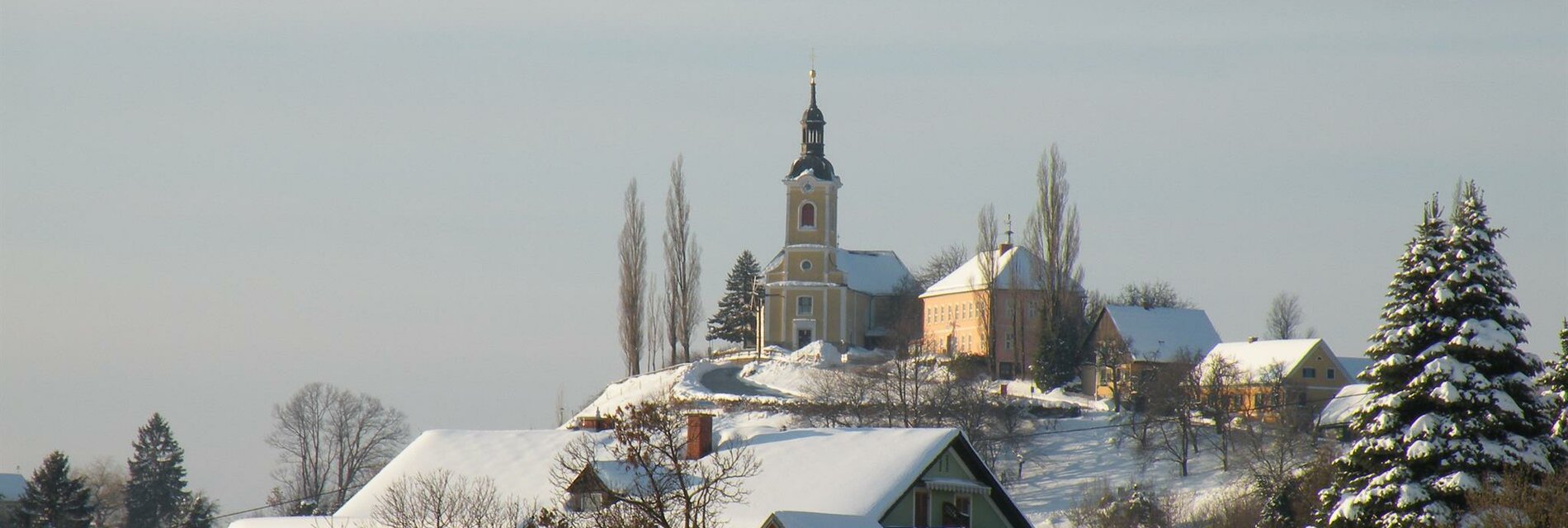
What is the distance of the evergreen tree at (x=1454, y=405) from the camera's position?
29156 millimetres

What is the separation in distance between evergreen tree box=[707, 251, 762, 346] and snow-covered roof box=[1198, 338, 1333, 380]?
1118 inches

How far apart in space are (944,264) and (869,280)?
504 inches

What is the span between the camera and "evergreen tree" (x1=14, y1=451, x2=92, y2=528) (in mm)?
55344

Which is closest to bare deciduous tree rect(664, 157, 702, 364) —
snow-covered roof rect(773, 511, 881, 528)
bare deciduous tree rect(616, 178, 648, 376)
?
bare deciduous tree rect(616, 178, 648, 376)

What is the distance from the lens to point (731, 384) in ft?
278

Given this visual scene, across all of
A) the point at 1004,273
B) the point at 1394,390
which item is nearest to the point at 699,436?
the point at 1394,390

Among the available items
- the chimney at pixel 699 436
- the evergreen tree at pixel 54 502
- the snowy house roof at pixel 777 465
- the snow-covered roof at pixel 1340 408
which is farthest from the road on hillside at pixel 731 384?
the chimney at pixel 699 436

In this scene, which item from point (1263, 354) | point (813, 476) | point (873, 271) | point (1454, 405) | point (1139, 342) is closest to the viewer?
point (1454, 405)

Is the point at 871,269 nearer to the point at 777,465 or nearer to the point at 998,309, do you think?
the point at 998,309

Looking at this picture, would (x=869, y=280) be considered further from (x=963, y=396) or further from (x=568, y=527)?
(x=568, y=527)

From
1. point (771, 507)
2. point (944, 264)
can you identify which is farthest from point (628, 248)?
point (771, 507)

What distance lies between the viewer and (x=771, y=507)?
3544cm

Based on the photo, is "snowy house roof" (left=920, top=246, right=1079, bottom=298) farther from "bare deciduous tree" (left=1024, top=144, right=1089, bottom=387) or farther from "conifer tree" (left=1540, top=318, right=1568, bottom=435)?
"conifer tree" (left=1540, top=318, right=1568, bottom=435)

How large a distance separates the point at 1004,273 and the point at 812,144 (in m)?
14.1
